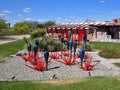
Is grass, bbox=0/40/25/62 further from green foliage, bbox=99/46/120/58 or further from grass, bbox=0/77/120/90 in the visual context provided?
grass, bbox=0/77/120/90

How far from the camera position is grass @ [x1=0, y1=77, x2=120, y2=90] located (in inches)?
356

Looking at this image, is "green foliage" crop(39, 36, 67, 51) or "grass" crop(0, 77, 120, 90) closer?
"grass" crop(0, 77, 120, 90)

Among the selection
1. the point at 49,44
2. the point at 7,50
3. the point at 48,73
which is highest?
the point at 49,44

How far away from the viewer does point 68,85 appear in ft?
31.0

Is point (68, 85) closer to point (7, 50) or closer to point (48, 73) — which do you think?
point (48, 73)

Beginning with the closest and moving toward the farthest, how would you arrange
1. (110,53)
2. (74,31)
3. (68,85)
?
(68,85), (110,53), (74,31)

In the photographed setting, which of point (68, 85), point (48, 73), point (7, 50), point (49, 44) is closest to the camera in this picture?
point (68, 85)

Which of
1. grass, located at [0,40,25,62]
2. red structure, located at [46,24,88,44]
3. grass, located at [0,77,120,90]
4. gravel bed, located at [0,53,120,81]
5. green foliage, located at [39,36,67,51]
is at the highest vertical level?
red structure, located at [46,24,88,44]

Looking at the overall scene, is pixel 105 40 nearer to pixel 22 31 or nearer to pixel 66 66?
pixel 66 66

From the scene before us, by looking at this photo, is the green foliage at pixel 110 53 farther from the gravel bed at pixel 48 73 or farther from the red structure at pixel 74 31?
the gravel bed at pixel 48 73

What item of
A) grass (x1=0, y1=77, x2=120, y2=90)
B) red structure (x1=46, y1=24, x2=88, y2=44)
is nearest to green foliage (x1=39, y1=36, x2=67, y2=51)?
red structure (x1=46, y1=24, x2=88, y2=44)

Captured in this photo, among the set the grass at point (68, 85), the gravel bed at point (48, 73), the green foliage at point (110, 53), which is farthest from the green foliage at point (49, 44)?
the grass at point (68, 85)

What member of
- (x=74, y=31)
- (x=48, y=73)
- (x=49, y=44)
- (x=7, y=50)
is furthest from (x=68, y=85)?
(x=74, y=31)

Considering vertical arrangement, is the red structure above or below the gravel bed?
above
